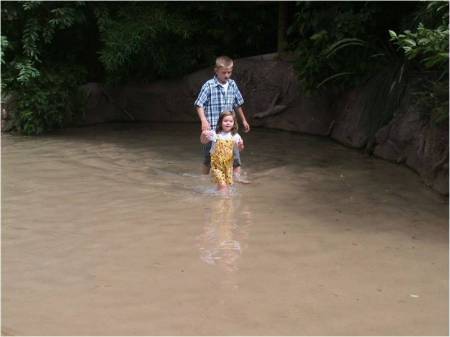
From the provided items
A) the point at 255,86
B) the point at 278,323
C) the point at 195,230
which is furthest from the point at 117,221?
the point at 255,86

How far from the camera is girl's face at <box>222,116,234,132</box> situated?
5836 millimetres

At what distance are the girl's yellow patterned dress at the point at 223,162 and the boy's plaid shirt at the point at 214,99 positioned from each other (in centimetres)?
39

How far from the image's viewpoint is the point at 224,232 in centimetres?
477

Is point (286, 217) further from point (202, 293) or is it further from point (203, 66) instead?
point (203, 66)

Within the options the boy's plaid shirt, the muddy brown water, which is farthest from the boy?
the muddy brown water

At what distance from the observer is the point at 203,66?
10383mm

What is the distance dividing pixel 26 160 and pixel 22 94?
7.14ft

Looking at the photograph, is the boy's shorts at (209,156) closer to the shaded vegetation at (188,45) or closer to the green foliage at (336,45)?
the shaded vegetation at (188,45)

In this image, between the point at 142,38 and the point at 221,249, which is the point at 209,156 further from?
the point at 142,38

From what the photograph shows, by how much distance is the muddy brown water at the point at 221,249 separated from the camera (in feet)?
10.9

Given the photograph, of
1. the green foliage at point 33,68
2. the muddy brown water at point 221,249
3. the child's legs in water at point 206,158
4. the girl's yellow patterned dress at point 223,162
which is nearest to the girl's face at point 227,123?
the girl's yellow patterned dress at point 223,162

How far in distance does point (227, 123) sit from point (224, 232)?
140 cm

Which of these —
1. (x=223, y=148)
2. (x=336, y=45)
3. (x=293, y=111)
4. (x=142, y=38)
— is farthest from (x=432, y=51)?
(x=142, y=38)

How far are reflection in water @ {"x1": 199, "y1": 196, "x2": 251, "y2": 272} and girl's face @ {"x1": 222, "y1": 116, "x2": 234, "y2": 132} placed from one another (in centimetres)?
64
